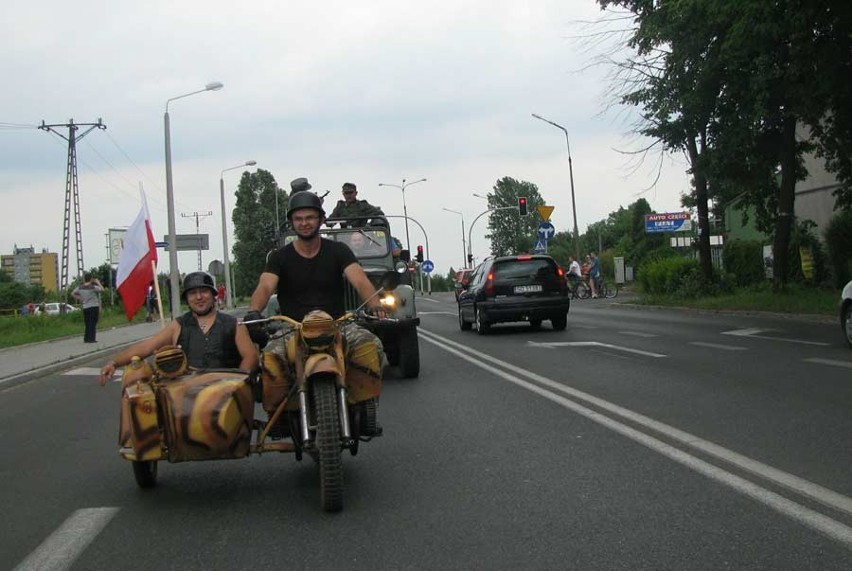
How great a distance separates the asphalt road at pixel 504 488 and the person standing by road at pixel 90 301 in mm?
11120

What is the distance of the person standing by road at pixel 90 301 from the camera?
2070 cm

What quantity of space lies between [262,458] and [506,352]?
7923 mm

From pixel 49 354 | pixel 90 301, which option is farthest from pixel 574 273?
pixel 49 354

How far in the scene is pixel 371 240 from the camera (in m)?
13.1

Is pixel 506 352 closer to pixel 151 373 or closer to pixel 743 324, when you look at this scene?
pixel 743 324

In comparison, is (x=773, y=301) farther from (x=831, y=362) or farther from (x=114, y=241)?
(x=114, y=241)

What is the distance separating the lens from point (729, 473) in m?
5.37

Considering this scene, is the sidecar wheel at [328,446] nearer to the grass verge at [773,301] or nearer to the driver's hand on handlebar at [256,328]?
the driver's hand on handlebar at [256,328]

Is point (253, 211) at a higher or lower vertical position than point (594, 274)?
higher

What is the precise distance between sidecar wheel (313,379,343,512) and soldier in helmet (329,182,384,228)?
861 centimetres

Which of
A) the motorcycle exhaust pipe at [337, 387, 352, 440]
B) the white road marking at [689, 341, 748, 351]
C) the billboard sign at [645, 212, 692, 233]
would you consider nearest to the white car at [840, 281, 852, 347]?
the white road marking at [689, 341, 748, 351]

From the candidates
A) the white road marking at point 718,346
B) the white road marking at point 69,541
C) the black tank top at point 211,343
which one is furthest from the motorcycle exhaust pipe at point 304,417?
the white road marking at point 718,346

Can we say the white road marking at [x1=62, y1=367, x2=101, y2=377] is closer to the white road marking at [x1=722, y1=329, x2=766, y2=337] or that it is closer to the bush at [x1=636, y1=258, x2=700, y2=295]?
the white road marking at [x1=722, y1=329, x2=766, y2=337]

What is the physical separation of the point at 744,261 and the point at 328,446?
29619mm
